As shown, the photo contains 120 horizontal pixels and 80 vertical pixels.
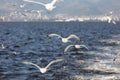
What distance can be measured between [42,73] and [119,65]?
35.6 ft

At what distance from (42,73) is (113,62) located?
11.7 meters

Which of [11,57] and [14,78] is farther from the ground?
[11,57]

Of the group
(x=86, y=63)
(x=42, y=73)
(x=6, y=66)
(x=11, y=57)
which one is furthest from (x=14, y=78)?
(x=11, y=57)

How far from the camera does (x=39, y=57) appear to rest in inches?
2347

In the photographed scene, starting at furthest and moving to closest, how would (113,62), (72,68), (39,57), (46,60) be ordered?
(39,57), (46,60), (113,62), (72,68)

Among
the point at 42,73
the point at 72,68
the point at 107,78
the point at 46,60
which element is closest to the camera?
the point at 107,78

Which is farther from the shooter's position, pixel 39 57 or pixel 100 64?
pixel 39 57

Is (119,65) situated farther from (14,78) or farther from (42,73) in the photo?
(14,78)

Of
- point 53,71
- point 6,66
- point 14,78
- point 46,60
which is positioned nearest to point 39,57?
point 46,60

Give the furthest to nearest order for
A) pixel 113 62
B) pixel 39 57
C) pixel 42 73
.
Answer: pixel 39 57 → pixel 113 62 → pixel 42 73

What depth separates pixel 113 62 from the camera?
51438mm

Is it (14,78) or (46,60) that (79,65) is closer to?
(46,60)

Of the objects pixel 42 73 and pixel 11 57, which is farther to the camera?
pixel 11 57

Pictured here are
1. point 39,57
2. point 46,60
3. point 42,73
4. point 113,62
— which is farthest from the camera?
point 39,57
